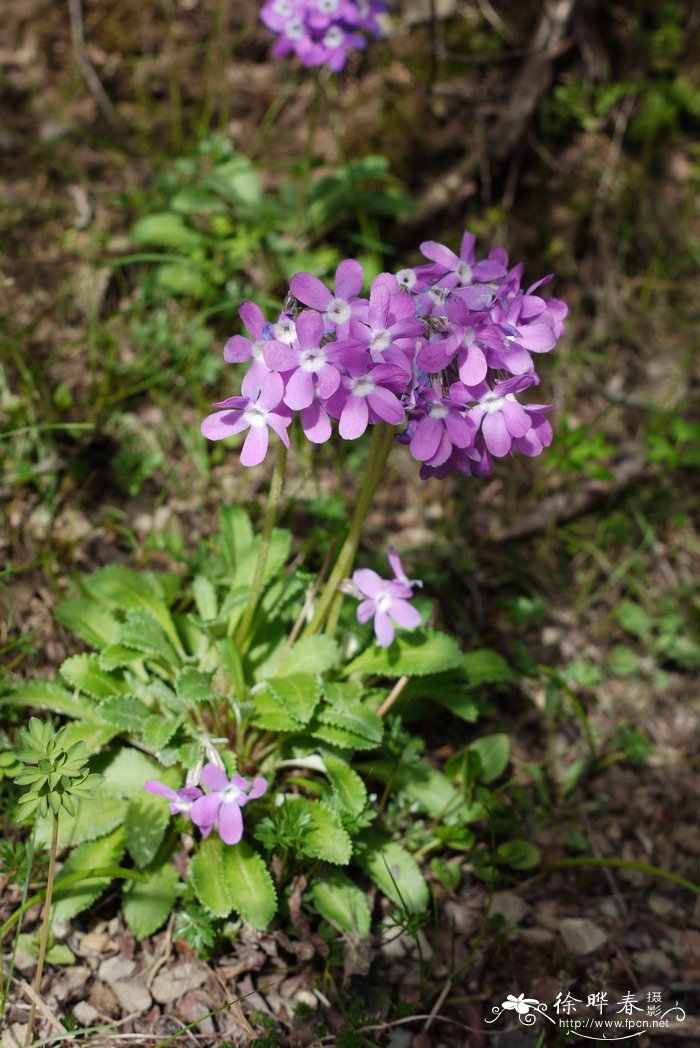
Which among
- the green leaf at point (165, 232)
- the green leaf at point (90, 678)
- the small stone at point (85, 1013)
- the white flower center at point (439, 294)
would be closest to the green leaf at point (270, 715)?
the green leaf at point (90, 678)

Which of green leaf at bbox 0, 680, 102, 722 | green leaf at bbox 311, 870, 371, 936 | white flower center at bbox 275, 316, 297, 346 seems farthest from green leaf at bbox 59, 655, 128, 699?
white flower center at bbox 275, 316, 297, 346

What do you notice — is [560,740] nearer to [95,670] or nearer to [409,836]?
[409,836]

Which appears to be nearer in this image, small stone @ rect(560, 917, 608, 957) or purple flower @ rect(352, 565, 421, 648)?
purple flower @ rect(352, 565, 421, 648)

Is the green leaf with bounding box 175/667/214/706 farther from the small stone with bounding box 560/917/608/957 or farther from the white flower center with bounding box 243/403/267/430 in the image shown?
the small stone with bounding box 560/917/608/957

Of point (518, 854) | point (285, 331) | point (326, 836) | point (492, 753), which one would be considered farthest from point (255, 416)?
point (518, 854)

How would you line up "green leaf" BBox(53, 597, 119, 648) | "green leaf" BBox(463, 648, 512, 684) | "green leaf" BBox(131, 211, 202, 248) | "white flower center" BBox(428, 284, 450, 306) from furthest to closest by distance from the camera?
"green leaf" BBox(131, 211, 202, 248)
"green leaf" BBox(463, 648, 512, 684)
"green leaf" BBox(53, 597, 119, 648)
"white flower center" BBox(428, 284, 450, 306)

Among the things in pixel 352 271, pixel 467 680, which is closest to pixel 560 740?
pixel 467 680

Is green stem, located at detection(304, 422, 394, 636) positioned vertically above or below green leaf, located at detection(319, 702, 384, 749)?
above
